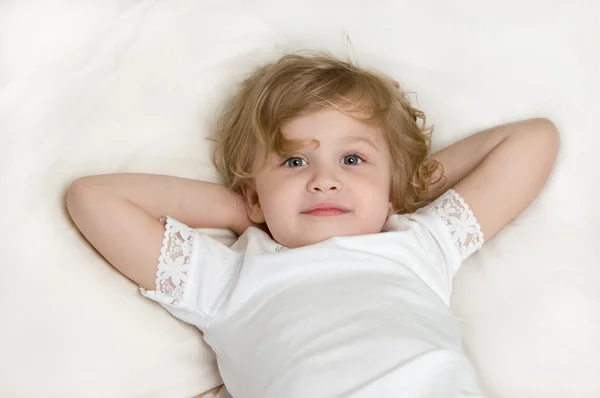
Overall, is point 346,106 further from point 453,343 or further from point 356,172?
point 453,343

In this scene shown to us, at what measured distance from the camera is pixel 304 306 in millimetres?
1195

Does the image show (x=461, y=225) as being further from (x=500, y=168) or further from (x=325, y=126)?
(x=325, y=126)

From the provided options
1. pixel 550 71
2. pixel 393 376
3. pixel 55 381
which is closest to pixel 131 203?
pixel 55 381

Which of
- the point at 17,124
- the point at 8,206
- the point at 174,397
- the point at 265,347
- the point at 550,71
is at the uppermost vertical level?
the point at 550,71

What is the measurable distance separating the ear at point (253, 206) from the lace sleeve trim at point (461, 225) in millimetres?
304

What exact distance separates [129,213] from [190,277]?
0.14 metres

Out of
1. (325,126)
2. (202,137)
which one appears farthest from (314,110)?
(202,137)

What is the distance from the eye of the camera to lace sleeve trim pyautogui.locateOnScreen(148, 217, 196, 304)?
1.23m

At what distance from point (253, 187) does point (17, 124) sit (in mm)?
422

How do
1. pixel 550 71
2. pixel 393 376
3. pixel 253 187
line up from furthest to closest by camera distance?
1. pixel 550 71
2. pixel 253 187
3. pixel 393 376

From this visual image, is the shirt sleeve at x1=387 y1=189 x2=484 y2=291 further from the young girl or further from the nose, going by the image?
the nose

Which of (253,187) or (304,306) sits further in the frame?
(253,187)

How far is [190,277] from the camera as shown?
124 cm

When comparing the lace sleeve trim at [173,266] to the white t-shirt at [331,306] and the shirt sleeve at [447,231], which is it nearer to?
the white t-shirt at [331,306]
